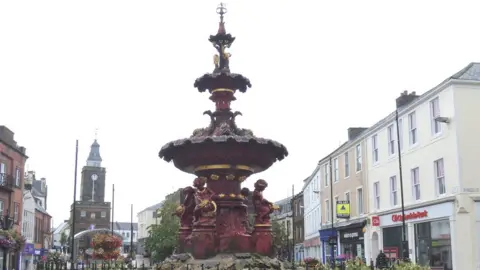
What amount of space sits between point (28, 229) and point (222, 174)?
47.2 metres

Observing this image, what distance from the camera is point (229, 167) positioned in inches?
A: 482

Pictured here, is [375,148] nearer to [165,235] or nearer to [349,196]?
[349,196]

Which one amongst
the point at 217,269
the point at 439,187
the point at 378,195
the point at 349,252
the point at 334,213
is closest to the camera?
the point at 217,269

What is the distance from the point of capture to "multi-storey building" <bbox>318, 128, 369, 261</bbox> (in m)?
39.4

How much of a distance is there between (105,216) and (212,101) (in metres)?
117

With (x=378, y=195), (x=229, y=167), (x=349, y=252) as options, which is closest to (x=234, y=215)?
(x=229, y=167)

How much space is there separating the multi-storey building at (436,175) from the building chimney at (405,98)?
0.12 ft

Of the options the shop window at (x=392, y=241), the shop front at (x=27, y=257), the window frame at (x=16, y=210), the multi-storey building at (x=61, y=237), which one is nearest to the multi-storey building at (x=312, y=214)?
the shop window at (x=392, y=241)

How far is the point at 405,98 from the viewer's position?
1350 inches

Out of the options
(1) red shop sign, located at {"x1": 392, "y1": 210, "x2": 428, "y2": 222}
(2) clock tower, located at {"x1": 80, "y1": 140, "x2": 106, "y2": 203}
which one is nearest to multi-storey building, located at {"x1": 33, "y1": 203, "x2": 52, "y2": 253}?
(1) red shop sign, located at {"x1": 392, "y1": 210, "x2": 428, "y2": 222}

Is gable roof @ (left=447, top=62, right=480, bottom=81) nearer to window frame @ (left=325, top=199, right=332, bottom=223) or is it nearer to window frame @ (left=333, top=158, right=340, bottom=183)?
window frame @ (left=333, top=158, right=340, bottom=183)

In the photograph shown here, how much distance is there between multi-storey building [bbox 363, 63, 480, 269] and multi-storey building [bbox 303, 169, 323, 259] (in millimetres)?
16917

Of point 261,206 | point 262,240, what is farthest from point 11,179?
point 262,240

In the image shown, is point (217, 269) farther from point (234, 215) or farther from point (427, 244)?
point (427, 244)
